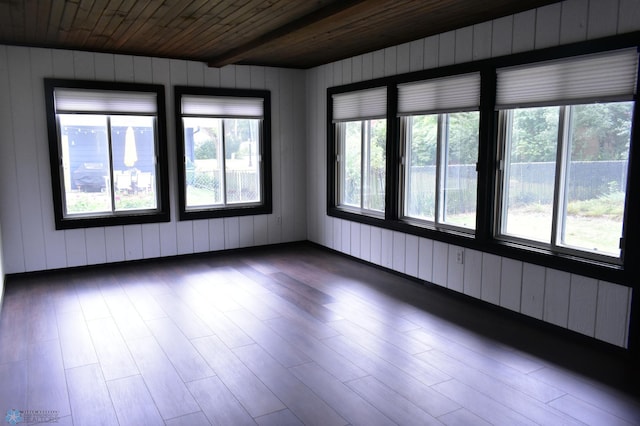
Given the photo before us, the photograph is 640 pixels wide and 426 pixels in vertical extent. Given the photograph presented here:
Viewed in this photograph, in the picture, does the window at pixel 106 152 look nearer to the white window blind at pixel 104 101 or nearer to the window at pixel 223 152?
the white window blind at pixel 104 101

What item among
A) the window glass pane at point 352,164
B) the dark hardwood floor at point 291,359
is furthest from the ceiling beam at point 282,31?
the dark hardwood floor at point 291,359

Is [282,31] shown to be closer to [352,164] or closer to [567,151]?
[352,164]

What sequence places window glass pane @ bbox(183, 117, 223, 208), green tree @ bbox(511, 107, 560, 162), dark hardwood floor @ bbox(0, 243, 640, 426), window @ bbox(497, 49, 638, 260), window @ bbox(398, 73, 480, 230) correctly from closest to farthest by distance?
dark hardwood floor @ bbox(0, 243, 640, 426)
window @ bbox(497, 49, 638, 260)
green tree @ bbox(511, 107, 560, 162)
window @ bbox(398, 73, 480, 230)
window glass pane @ bbox(183, 117, 223, 208)

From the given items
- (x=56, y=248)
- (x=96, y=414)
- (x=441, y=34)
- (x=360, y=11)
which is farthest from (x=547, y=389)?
(x=56, y=248)

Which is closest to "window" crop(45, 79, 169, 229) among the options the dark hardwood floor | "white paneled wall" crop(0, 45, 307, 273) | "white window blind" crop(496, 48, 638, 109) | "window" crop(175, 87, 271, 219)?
"white paneled wall" crop(0, 45, 307, 273)

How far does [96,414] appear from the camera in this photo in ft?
8.54

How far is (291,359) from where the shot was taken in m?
3.29

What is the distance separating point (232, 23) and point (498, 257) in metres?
3.16

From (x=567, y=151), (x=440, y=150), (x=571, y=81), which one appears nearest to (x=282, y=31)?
(x=440, y=150)

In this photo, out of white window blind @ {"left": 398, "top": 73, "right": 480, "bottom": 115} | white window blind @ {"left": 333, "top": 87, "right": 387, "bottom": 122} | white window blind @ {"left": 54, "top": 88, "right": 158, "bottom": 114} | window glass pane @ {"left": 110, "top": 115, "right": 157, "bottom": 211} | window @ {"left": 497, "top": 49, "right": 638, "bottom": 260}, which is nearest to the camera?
window @ {"left": 497, "top": 49, "right": 638, "bottom": 260}

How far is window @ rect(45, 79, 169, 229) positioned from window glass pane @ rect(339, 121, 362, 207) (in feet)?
7.68

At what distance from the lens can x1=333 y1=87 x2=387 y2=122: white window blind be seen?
17.7ft

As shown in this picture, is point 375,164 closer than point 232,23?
No

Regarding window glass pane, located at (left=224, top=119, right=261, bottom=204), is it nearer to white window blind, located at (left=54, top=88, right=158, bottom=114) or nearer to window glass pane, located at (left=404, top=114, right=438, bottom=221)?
white window blind, located at (left=54, top=88, right=158, bottom=114)
